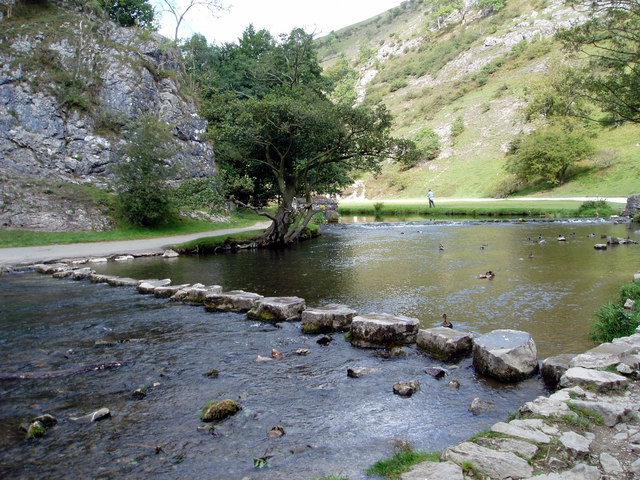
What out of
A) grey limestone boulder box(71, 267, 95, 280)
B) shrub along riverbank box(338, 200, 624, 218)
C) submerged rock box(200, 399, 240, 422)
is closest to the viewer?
submerged rock box(200, 399, 240, 422)

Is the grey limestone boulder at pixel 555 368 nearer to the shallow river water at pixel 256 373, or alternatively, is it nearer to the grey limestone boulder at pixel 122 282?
the shallow river water at pixel 256 373

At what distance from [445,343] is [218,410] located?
4.18 meters

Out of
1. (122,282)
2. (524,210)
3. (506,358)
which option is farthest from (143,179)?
(524,210)

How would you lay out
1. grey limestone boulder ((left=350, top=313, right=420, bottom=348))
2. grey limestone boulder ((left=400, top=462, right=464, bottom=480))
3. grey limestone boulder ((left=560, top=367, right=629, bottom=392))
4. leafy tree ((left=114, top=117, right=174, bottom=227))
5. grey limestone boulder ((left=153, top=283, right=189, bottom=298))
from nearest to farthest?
grey limestone boulder ((left=400, top=462, right=464, bottom=480))
grey limestone boulder ((left=560, top=367, right=629, bottom=392))
grey limestone boulder ((left=350, top=313, right=420, bottom=348))
grey limestone boulder ((left=153, top=283, right=189, bottom=298))
leafy tree ((left=114, top=117, right=174, bottom=227))

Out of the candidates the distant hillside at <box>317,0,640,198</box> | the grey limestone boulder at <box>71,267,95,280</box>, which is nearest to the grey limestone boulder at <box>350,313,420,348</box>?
the grey limestone boulder at <box>71,267,95,280</box>

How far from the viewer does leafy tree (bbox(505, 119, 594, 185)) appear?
5900 cm

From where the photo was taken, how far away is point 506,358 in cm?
661

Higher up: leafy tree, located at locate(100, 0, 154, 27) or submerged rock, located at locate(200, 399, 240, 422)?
leafy tree, located at locate(100, 0, 154, 27)

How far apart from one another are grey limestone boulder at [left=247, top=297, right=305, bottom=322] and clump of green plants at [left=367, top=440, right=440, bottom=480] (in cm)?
620

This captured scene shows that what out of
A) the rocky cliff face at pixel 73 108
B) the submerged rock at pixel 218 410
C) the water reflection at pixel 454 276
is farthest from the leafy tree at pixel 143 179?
the submerged rock at pixel 218 410

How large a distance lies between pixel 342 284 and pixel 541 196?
178ft

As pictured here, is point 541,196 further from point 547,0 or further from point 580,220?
point 547,0

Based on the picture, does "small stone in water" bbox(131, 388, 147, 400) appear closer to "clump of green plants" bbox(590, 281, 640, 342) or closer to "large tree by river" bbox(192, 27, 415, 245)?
"clump of green plants" bbox(590, 281, 640, 342)

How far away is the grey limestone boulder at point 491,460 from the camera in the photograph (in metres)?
3.81
